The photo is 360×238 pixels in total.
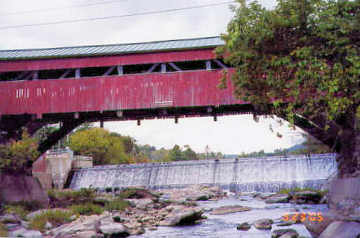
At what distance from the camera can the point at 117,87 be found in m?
15.5

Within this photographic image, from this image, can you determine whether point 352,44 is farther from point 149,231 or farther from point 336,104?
point 149,231

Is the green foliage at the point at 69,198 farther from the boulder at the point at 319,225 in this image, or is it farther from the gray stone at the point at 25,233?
the boulder at the point at 319,225

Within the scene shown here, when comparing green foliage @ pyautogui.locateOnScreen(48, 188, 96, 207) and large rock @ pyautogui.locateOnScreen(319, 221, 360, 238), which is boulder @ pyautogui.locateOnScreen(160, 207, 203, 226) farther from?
large rock @ pyautogui.locateOnScreen(319, 221, 360, 238)

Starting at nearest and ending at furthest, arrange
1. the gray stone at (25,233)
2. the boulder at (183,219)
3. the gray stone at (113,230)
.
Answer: the gray stone at (25,233)
the gray stone at (113,230)
the boulder at (183,219)

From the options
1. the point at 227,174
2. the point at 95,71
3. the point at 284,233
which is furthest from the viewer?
the point at 227,174

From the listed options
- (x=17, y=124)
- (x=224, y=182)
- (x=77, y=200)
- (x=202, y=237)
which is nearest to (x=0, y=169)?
(x=17, y=124)

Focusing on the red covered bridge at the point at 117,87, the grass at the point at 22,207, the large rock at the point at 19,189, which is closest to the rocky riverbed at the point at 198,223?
the grass at the point at 22,207

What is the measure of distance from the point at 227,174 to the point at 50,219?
16118 millimetres

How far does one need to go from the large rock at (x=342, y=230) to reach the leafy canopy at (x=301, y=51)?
219cm

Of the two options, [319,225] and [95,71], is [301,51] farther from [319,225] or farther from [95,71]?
[95,71]

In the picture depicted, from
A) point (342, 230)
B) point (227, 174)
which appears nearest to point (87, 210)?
point (342, 230)

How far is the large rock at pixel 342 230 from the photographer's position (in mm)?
8211

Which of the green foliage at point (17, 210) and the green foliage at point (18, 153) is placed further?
the green foliage at point (18, 153)

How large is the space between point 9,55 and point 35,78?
1.91 m
